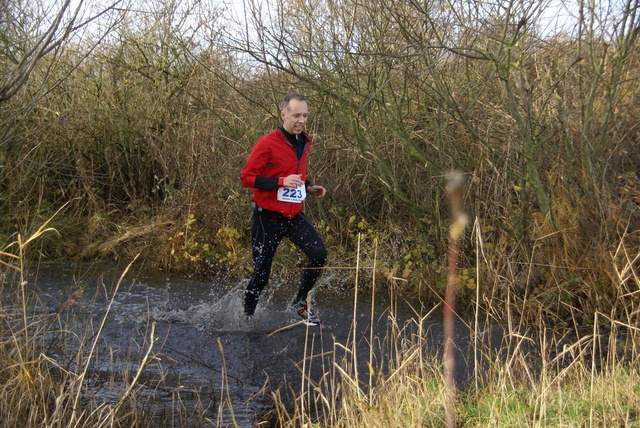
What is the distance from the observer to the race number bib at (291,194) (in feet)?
18.7

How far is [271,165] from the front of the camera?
575cm

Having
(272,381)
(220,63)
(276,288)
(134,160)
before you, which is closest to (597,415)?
(272,381)

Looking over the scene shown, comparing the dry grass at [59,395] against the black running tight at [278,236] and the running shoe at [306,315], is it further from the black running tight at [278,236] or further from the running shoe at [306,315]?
the running shoe at [306,315]

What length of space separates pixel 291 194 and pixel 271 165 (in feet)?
0.91

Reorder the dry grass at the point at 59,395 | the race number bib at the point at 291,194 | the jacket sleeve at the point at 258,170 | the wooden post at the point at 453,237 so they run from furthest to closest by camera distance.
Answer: the wooden post at the point at 453,237
the race number bib at the point at 291,194
the jacket sleeve at the point at 258,170
the dry grass at the point at 59,395

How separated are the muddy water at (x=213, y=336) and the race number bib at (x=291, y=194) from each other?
3.64ft

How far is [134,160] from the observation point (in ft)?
38.1

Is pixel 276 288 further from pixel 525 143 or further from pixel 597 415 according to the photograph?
pixel 597 415

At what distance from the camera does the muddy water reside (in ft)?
14.6

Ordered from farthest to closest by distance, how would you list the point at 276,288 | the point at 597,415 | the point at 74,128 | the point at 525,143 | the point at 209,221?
the point at 74,128 < the point at 209,221 < the point at 276,288 < the point at 525,143 < the point at 597,415

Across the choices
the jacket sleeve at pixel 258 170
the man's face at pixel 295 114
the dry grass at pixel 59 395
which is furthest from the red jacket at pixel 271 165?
the dry grass at pixel 59 395

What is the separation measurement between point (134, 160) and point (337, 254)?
4431 mm

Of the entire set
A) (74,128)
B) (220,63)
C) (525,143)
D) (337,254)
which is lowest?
(337,254)

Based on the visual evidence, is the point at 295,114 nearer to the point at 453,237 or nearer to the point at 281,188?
the point at 281,188
